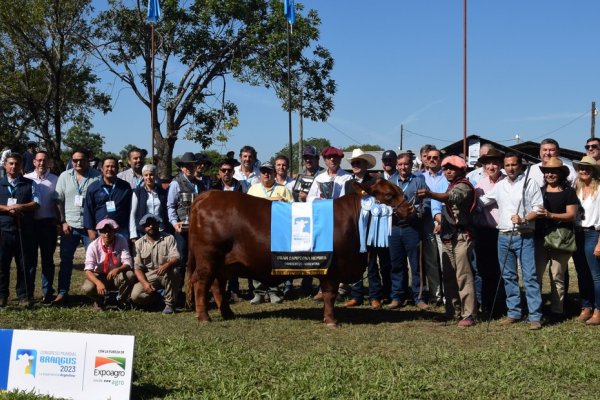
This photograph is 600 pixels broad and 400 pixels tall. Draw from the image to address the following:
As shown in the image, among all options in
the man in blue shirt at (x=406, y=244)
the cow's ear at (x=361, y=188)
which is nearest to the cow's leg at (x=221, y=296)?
the cow's ear at (x=361, y=188)

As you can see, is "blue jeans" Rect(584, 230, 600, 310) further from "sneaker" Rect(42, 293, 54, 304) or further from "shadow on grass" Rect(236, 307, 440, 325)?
"sneaker" Rect(42, 293, 54, 304)

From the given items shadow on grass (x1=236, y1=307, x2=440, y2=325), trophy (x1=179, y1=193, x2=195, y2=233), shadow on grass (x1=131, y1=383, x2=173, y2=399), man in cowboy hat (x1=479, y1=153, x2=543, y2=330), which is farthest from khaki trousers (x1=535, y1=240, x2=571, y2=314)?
shadow on grass (x1=131, y1=383, x2=173, y2=399)

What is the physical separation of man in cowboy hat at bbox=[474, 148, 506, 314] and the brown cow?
1.16 metres

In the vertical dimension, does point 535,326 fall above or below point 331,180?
below

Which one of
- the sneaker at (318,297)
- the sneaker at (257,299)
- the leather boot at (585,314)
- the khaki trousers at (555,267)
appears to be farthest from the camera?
the sneaker at (318,297)

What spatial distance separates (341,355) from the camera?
664 centimetres

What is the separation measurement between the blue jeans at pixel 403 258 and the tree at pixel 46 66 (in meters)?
19.4

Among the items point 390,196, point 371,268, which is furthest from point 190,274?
point 390,196

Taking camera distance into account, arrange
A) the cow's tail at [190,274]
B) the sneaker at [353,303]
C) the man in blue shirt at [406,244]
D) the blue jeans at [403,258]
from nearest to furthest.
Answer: the cow's tail at [190,274], the man in blue shirt at [406,244], the blue jeans at [403,258], the sneaker at [353,303]

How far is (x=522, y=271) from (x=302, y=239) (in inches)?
108

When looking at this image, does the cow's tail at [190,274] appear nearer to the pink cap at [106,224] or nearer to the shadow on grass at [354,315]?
the shadow on grass at [354,315]

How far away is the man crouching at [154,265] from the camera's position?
919 centimetres

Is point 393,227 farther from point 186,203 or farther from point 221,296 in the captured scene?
point 186,203

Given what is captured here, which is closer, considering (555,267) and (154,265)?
(555,267)
